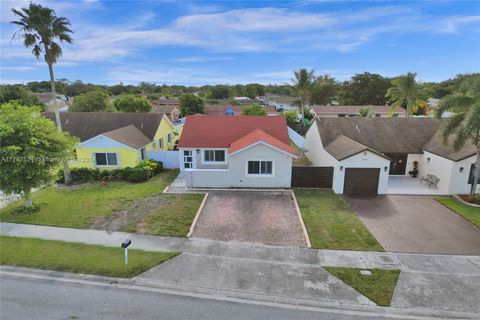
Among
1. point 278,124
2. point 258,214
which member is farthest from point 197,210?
point 278,124

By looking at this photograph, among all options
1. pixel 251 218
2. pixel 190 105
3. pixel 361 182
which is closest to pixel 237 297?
pixel 251 218

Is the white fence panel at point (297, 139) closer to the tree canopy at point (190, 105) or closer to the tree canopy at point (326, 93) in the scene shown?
the tree canopy at point (190, 105)

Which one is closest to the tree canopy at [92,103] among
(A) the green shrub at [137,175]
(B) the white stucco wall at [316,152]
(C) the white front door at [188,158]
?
(A) the green shrub at [137,175]

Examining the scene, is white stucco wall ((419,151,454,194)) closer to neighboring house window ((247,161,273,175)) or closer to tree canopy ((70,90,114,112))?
neighboring house window ((247,161,273,175))

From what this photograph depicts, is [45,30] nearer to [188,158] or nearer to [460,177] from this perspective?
[188,158]

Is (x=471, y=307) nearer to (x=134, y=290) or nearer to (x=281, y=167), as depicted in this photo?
(x=134, y=290)

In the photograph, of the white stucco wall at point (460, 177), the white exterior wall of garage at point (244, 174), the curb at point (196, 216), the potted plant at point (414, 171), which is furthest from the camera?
the potted plant at point (414, 171)

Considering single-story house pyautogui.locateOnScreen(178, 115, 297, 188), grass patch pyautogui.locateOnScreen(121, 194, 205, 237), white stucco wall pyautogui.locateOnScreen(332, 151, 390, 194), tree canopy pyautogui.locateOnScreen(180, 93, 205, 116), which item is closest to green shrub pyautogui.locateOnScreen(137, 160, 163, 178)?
single-story house pyautogui.locateOnScreen(178, 115, 297, 188)
